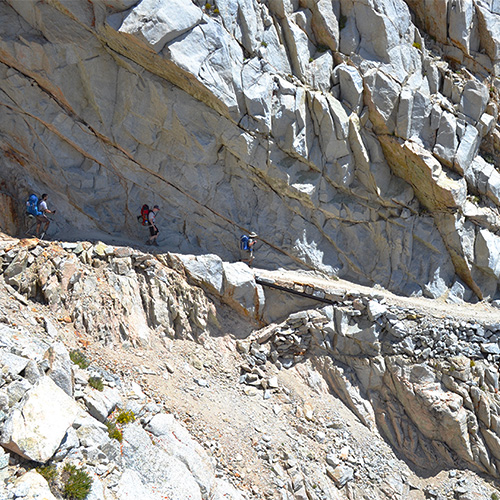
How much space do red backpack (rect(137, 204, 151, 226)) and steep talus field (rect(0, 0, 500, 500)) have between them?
1252mm

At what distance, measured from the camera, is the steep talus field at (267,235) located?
524 inches

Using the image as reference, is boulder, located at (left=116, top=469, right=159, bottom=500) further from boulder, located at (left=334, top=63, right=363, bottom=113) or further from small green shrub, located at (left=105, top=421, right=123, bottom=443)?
boulder, located at (left=334, top=63, right=363, bottom=113)

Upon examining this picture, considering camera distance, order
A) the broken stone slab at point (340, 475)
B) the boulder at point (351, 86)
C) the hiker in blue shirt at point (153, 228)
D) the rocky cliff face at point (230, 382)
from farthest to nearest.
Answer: the boulder at point (351, 86), the hiker in blue shirt at point (153, 228), the broken stone slab at point (340, 475), the rocky cliff face at point (230, 382)

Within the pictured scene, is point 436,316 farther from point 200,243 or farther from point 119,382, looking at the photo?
point 119,382

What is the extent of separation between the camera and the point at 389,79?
845 inches

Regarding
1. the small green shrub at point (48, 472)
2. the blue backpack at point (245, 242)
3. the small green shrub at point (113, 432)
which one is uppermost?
the small green shrub at point (48, 472)

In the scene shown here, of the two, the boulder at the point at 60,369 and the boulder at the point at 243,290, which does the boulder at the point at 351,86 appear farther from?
the boulder at the point at 60,369

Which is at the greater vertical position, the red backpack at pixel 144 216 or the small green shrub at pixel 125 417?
the small green shrub at pixel 125 417

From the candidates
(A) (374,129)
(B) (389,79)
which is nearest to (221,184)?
(A) (374,129)

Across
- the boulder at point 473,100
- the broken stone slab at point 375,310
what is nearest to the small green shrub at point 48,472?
the broken stone slab at point 375,310

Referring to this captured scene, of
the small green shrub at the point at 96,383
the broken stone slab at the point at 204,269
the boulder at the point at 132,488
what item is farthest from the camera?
the broken stone slab at the point at 204,269

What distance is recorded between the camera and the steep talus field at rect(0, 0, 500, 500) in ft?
43.7

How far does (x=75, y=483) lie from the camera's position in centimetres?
729

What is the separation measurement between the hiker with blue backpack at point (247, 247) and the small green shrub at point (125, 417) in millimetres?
Result: 10415
